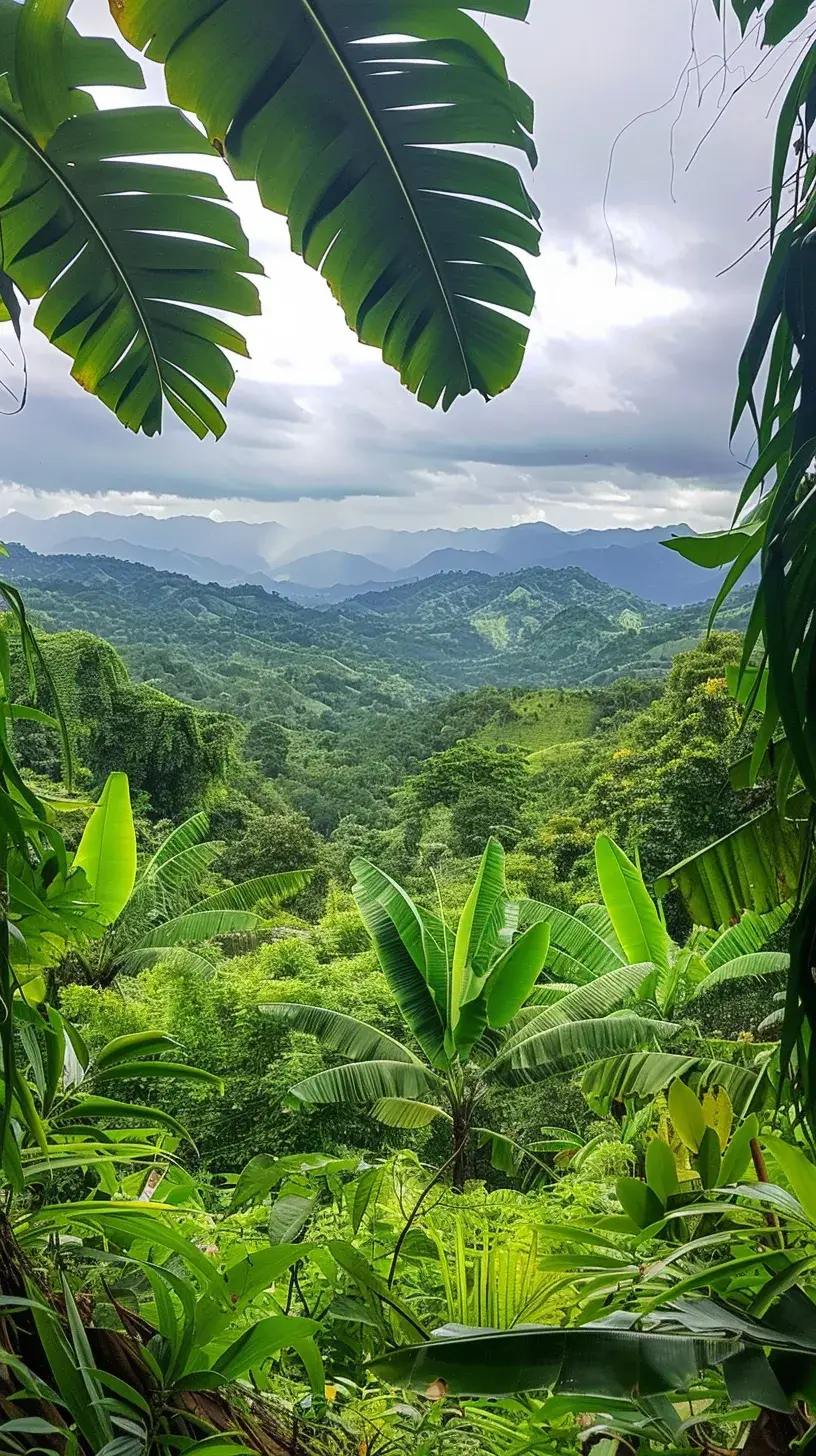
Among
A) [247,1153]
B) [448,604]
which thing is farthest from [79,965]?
[448,604]

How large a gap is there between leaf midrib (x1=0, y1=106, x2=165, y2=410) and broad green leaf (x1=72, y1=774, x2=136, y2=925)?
2206 millimetres

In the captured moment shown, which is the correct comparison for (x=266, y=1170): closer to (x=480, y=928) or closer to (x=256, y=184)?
(x=256, y=184)

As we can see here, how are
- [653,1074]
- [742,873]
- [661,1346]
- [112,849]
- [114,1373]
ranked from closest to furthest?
[661,1346] → [114,1373] → [742,873] → [653,1074] → [112,849]

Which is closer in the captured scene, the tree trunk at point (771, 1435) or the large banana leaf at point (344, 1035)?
the tree trunk at point (771, 1435)

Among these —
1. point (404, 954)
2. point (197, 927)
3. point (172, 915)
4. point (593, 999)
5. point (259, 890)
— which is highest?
point (404, 954)

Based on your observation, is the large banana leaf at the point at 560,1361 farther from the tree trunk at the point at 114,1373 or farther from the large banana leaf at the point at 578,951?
the large banana leaf at the point at 578,951

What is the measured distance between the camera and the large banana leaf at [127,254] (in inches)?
31.9

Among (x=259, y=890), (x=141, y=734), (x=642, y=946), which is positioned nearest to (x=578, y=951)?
(x=642, y=946)

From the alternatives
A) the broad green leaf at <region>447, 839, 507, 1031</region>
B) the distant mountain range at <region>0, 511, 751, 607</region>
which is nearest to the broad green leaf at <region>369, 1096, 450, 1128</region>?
the broad green leaf at <region>447, 839, 507, 1031</region>

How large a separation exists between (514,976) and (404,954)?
459 mm

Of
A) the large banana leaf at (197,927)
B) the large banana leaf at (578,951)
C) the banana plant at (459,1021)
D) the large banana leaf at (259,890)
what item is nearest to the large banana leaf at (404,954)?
the banana plant at (459,1021)

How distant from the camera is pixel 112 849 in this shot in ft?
9.97

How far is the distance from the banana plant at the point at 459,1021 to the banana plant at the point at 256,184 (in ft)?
7.08

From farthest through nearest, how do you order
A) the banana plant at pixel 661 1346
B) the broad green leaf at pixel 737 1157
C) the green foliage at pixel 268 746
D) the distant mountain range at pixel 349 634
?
the distant mountain range at pixel 349 634 → the green foliage at pixel 268 746 → the broad green leaf at pixel 737 1157 → the banana plant at pixel 661 1346
